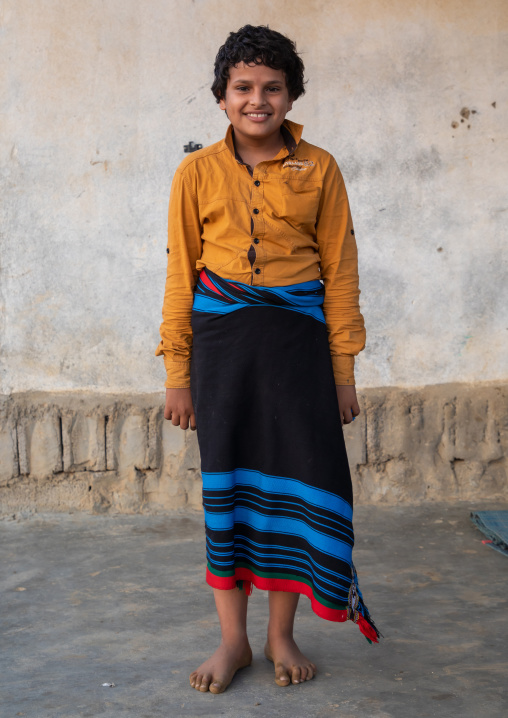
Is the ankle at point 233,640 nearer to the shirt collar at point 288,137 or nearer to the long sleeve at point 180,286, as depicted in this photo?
the long sleeve at point 180,286

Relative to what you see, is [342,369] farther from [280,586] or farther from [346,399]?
[280,586]

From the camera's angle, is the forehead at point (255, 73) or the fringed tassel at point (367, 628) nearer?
the forehead at point (255, 73)

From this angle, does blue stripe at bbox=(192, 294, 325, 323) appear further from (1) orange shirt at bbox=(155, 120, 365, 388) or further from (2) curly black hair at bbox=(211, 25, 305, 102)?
(2) curly black hair at bbox=(211, 25, 305, 102)

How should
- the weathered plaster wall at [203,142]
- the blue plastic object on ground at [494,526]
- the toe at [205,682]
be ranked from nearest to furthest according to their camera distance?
the toe at [205,682] < the blue plastic object on ground at [494,526] < the weathered plaster wall at [203,142]

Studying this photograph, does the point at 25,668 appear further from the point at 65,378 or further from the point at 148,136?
the point at 148,136

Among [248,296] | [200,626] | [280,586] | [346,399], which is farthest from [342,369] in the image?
[200,626]

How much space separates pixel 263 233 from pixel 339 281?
0.28 meters

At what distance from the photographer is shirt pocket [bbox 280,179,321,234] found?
218 cm

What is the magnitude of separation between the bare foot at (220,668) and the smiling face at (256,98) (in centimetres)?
147

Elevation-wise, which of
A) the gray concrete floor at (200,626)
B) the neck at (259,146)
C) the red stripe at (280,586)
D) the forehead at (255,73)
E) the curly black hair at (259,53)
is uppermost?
the curly black hair at (259,53)

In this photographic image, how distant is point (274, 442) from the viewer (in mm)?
2213

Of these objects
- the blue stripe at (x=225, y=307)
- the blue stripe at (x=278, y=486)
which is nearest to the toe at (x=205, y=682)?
the blue stripe at (x=278, y=486)

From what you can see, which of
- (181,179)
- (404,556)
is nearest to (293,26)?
(181,179)

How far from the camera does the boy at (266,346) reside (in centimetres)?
218
